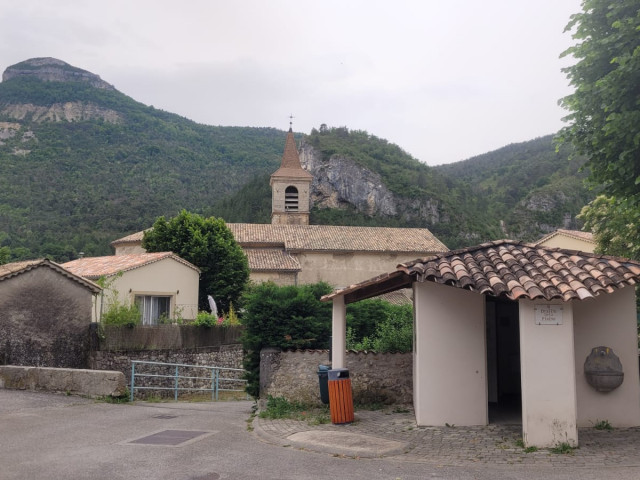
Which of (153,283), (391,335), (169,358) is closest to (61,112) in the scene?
(153,283)

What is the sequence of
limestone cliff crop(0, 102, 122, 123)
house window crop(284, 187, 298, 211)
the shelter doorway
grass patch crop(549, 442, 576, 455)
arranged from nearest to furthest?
grass patch crop(549, 442, 576, 455)
the shelter doorway
house window crop(284, 187, 298, 211)
limestone cliff crop(0, 102, 122, 123)

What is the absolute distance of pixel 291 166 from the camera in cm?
5722

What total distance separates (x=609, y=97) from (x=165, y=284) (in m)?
20.2

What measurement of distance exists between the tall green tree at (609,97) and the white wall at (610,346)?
6.40 ft

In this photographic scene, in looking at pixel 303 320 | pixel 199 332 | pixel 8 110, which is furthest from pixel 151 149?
pixel 303 320

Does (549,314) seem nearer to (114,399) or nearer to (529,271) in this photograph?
(529,271)

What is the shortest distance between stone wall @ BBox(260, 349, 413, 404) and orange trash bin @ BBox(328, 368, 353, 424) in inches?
82.2

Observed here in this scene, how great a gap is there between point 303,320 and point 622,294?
7394mm

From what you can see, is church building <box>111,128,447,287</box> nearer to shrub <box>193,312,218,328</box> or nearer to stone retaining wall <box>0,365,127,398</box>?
shrub <box>193,312,218,328</box>

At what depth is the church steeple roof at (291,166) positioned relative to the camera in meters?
55.3

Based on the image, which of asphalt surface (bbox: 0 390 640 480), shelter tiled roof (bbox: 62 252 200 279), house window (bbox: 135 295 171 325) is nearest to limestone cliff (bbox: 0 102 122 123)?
shelter tiled roof (bbox: 62 252 200 279)

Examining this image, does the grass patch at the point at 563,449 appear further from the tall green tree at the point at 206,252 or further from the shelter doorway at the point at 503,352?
the tall green tree at the point at 206,252

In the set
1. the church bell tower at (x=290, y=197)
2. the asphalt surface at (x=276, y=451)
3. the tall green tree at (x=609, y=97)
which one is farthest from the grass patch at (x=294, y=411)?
the church bell tower at (x=290, y=197)

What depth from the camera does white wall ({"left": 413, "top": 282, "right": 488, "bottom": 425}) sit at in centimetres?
1002
